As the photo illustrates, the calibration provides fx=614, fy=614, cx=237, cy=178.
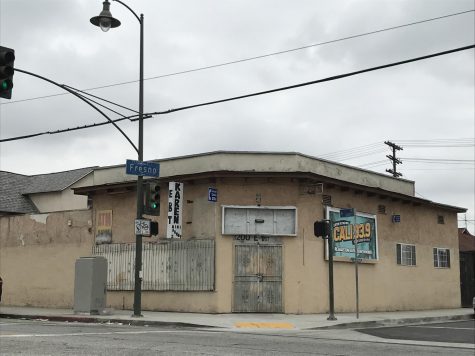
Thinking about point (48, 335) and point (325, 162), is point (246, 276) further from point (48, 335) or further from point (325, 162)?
point (48, 335)

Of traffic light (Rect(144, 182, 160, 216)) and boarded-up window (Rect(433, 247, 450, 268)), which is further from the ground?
traffic light (Rect(144, 182, 160, 216))

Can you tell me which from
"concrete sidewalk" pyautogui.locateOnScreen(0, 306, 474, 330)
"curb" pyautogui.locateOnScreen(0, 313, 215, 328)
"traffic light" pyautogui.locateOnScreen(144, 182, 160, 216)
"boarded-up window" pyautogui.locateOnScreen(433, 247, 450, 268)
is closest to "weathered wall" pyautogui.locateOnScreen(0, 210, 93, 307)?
"concrete sidewalk" pyautogui.locateOnScreen(0, 306, 474, 330)

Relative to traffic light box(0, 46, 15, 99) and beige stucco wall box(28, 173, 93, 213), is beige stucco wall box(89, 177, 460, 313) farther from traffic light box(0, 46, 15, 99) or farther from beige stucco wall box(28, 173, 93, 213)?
beige stucco wall box(28, 173, 93, 213)

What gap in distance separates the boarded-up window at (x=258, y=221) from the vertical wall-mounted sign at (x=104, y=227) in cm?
559

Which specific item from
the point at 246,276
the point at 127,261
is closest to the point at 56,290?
the point at 127,261

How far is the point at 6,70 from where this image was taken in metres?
11.6

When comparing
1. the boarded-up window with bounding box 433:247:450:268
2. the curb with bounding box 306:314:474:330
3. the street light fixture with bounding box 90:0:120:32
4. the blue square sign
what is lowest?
the curb with bounding box 306:314:474:330

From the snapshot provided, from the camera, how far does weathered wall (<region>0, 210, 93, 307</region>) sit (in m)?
25.9

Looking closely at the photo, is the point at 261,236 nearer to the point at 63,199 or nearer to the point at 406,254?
the point at 406,254

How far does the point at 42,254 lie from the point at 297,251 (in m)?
11.8

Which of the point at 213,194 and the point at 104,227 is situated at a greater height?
the point at 213,194

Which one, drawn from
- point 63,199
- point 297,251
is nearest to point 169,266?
point 297,251

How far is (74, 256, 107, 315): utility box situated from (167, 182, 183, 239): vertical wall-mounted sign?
102 inches

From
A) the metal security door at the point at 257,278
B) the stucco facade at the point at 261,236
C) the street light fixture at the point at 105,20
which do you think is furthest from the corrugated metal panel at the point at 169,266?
the street light fixture at the point at 105,20
